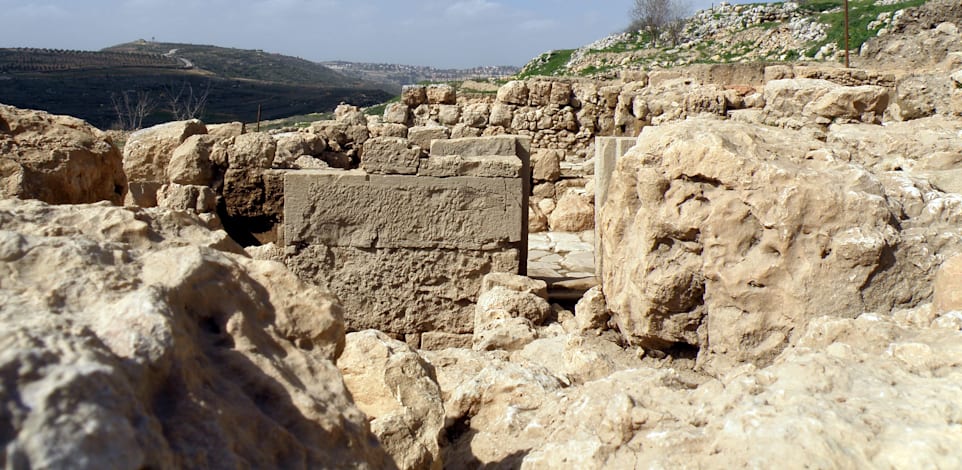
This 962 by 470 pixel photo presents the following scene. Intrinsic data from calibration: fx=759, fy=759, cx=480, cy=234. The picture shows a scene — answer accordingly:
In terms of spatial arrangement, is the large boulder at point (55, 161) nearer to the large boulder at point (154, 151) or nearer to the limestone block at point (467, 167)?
the limestone block at point (467, 167)

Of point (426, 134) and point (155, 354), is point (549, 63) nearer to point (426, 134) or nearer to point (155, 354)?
point (426, 134)

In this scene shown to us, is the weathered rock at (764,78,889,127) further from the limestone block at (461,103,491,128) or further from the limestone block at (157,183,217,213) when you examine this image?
the limestone block at (461,103,491,128)

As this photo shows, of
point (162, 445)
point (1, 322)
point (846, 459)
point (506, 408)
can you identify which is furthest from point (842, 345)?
point (1, 322)

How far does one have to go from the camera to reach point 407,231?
5309 mm

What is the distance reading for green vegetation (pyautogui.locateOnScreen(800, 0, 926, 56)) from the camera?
2166 cm

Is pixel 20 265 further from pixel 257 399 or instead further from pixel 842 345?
pixel 842 345

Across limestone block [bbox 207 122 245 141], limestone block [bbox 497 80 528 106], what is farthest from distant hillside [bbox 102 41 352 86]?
limestone block [bbox 207 122 245 141]

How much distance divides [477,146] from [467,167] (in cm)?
62

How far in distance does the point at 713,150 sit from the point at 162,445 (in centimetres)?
261

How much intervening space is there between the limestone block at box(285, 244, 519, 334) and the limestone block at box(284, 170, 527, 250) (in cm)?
10

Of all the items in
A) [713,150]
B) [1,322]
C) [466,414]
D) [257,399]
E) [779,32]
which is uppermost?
[779,32]

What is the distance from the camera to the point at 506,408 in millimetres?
2352

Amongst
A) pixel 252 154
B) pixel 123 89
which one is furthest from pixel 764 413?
pixel 123 89

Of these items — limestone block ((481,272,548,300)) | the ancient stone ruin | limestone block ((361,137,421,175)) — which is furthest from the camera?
limestone block ((361,137,421,175))
